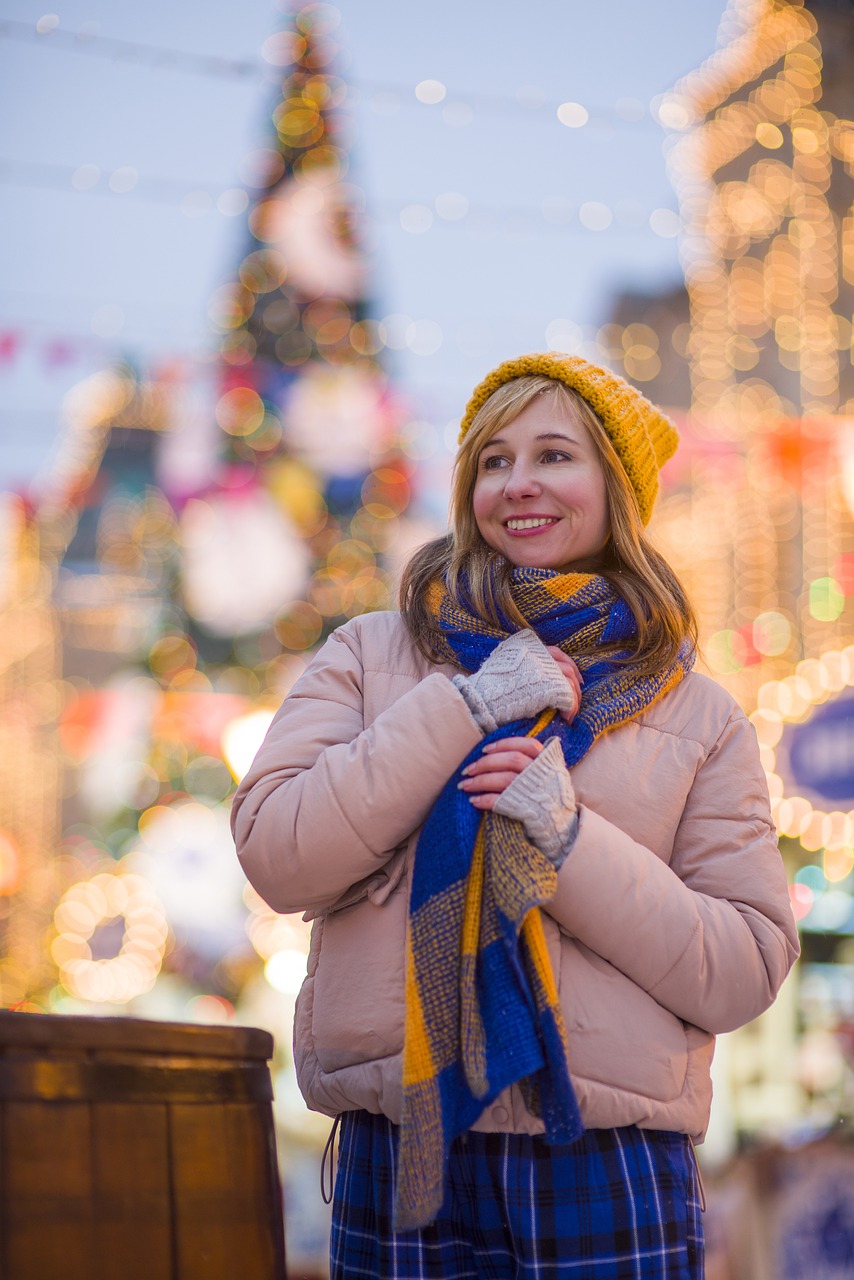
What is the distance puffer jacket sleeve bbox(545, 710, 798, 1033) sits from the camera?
4.84ft

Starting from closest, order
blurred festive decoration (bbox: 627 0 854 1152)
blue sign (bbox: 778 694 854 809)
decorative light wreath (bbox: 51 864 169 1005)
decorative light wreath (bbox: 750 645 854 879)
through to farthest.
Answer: blue sign (bbox: 778 694 854 809), decorative light wreath (bbox: 750 645 854 879), decorative light wreath (bbox: 51 864 169 1005), blurred festive decoration (bbox: 627 0 854 1152)

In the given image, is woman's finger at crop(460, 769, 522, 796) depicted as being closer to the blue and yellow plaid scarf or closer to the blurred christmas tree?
the blue and yellow plaid scarf

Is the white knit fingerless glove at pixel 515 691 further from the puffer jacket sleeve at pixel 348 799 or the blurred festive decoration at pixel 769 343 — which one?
the blurred festive decoration at pixel 769 343

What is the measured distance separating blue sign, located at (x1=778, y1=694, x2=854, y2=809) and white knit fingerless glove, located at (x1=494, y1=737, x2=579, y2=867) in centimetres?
403

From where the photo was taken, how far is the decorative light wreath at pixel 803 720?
5.48 meters

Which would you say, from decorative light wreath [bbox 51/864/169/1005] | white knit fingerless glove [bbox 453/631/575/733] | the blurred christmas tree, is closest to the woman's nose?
white knit fingerless glove [bbox 453/631/575/733]

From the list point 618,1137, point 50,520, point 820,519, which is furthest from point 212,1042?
point 50,520

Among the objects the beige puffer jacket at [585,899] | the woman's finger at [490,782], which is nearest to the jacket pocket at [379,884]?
the beige puffer jacket at [585,899]

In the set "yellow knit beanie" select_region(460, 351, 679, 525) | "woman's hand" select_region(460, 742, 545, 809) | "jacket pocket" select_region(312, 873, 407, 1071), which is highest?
"yellow knit beanie" select_region(460, 351, 679, 525)

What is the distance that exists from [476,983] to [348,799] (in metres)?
0.26

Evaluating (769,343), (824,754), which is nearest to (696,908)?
(824,754)

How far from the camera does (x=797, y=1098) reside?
6.15m

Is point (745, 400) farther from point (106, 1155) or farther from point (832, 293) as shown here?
point (106, 1155)

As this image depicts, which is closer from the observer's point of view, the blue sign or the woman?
the woman
